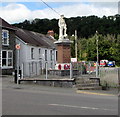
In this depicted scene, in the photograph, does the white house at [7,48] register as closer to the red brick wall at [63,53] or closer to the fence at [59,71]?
Result: the fence at [59,71]

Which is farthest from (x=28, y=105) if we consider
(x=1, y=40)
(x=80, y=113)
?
(x=1, y=40)

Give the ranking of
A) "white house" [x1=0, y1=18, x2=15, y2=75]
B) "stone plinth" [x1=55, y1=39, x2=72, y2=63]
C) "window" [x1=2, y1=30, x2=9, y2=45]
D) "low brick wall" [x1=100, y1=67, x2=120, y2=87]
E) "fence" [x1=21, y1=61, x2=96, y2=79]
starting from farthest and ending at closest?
"window" [x1=2, y1=30, x2=9, y2=45] → "white house" [x1=0, y1=18, x2=15, y2=75] → "stone plinth" [x1=55, y1=39, x2=72, y2=63] → "fence" [x1=21, y1=61, x2=96, y2=79] → "low brick wall" [x1=100, y1=67, x2=120, y2=87]

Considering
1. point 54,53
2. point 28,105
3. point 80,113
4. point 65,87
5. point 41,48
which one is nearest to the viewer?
point 80,113

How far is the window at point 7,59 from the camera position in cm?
3014

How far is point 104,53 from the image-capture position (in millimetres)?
49781

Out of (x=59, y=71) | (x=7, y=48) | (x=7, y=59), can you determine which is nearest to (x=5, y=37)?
(x=7, y=48)

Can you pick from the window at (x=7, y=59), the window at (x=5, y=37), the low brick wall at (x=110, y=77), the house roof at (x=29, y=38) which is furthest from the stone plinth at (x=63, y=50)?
the house roof at (x=29, y=38)

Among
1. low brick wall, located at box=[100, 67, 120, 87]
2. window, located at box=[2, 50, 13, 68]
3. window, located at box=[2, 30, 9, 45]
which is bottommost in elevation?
low brick wall, located at box=[100, 67, 120, 87]

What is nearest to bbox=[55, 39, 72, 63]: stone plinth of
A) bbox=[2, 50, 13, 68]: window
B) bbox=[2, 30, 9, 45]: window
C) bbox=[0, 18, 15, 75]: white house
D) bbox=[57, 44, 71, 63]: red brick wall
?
bbox=[57, 44, 71, 63]: red brick wall

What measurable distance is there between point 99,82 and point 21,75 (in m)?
6.38

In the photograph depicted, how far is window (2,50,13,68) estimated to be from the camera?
98.9 feet

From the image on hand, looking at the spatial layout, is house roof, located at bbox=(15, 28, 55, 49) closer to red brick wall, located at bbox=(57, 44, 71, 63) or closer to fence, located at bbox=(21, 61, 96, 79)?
red brick wall, located at bbox=(57, 44, 71, 63)

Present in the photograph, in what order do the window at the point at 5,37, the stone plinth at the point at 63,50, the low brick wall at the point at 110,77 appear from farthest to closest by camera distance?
the window at the point at 5,37 → the stone plinth at the point at 63,50 → the low brick wall at the point at 110,77

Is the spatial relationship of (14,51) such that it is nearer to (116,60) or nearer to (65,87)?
(65,87)
